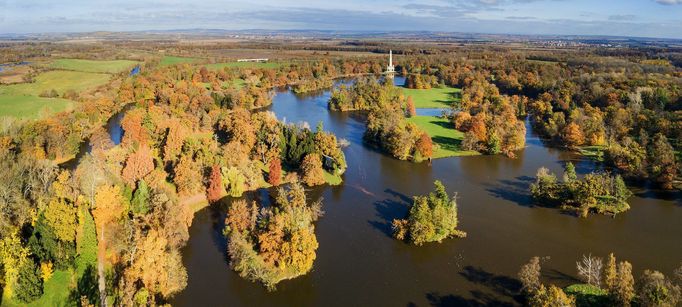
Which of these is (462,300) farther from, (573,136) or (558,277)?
(573,136)

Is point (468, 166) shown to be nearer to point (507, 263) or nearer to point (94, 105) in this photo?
point (507, 263)

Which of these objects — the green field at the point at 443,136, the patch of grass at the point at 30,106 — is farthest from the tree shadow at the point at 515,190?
the patch of grass at the point at 30,106

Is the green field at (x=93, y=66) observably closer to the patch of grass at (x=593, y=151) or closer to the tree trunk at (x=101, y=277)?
the tree trunk at (x=101, y=277)

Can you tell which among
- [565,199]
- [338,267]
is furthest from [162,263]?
[565,199]

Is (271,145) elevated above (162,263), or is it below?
above

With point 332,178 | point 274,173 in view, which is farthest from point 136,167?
point 332,178

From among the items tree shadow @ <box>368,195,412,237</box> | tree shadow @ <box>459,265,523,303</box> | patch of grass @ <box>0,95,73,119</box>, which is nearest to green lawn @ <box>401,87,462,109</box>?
tree shadow @ <box>368,195,412,237</box>

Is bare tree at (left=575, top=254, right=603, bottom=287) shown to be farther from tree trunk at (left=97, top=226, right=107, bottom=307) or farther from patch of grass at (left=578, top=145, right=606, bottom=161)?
patch of grass at (left=578, top=145, right=606, bottom=161)
